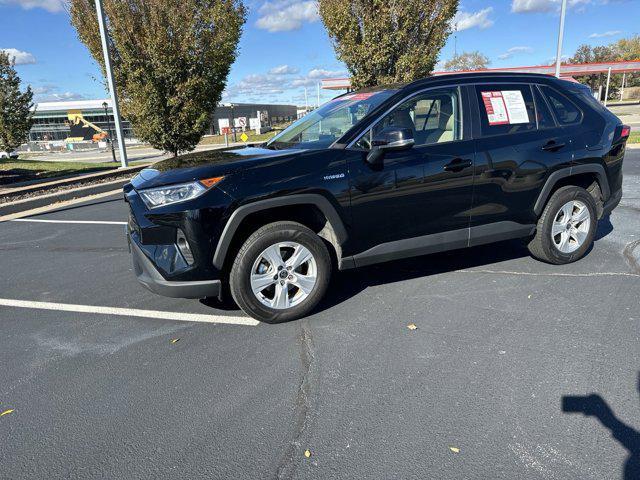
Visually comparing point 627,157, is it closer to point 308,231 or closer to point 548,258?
point 548,258

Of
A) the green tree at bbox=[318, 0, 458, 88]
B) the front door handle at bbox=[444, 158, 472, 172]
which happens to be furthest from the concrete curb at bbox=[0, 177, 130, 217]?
the green tree at bbox=[318, 0, 458, 88]

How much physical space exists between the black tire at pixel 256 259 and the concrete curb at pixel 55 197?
756 centimetres

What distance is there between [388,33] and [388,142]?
1325 cm

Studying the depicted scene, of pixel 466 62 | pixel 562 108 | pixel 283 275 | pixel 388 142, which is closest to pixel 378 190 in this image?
pixel 388 142

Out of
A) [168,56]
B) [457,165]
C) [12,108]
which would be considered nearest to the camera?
[457,165]

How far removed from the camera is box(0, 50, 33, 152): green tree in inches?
849

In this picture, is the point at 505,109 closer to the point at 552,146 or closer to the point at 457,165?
the point at 552,146

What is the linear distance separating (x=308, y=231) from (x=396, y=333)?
1.02 meters

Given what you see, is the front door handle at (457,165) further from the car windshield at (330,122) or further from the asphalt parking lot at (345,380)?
the asphalt parking lot at (345,380)

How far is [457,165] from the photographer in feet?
13.0

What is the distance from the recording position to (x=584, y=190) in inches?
184

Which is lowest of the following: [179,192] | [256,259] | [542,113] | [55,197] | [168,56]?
[55,197]

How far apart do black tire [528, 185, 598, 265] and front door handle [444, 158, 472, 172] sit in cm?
114

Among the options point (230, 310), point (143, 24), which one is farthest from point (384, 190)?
point (143, 24)
